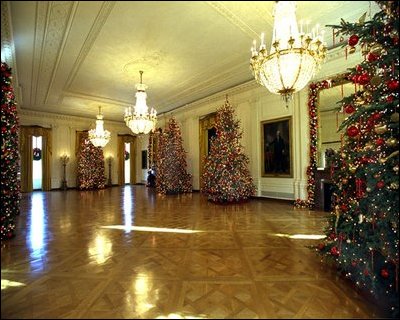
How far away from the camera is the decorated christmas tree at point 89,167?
13.3 meters

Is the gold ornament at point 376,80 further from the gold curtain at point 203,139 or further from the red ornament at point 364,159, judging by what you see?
the gold curtain at point 203,139

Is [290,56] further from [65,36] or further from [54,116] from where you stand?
[54,116]

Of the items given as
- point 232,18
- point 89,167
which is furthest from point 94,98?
point 232,18

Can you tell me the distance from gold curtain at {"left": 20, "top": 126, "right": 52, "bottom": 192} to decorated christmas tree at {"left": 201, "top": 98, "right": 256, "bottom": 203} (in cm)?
1029

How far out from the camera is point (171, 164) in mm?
10750

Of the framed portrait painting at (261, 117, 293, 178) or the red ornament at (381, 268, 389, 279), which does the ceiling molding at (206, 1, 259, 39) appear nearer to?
the framed portrait painting at (261, 117, 293, 178)

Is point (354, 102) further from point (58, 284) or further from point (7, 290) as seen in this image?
point (7, 290)

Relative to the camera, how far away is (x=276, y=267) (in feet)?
9.41

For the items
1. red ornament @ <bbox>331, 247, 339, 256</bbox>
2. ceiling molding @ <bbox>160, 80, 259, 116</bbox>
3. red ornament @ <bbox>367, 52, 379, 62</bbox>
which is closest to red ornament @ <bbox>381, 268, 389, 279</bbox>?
red ornament @ <bbox>331, 247, 339, 256</bbox>

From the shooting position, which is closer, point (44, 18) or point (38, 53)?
point (44, 18)

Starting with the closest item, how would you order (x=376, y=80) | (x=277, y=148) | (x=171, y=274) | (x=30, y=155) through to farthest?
(x=376, y=80)
(x=171, y=274)
(x=277, y=148)
(x=30, y=155)

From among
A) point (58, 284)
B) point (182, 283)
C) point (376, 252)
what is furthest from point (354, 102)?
point (58, 284)

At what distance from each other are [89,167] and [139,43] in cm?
988

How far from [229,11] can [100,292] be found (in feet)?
16.1
